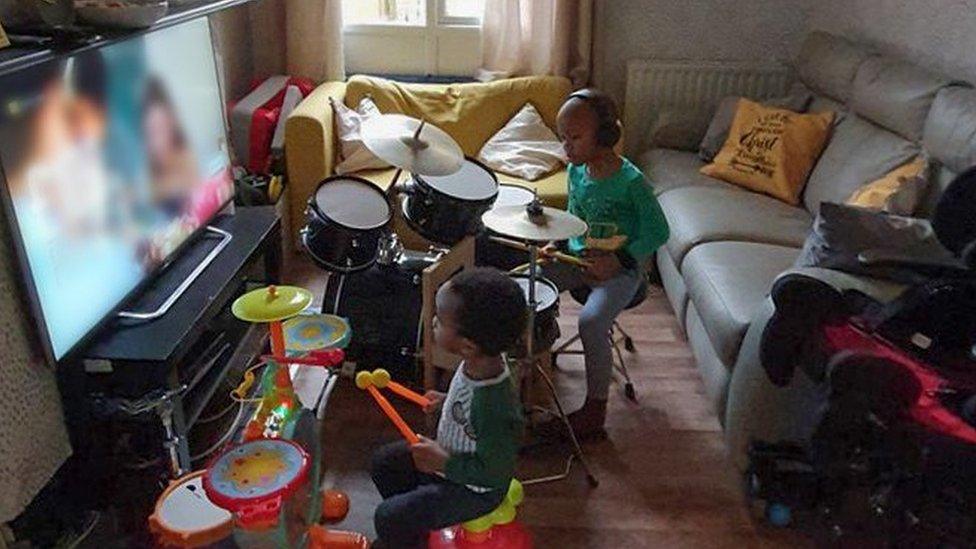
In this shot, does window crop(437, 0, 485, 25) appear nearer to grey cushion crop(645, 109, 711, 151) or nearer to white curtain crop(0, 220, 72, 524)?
grey cushion crop(645, 109, 711, 151)

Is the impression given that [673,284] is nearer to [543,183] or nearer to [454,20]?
[543,183]

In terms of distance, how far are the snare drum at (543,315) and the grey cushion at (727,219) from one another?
0.65 metres

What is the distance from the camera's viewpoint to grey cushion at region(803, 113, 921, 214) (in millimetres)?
2832

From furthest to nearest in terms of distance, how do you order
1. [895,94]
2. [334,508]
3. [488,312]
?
[895,94], [334,508], [488,312]

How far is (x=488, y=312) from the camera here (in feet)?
5.27

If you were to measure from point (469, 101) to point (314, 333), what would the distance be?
1855 millimetres

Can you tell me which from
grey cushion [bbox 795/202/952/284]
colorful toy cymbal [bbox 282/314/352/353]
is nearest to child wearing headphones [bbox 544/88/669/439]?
grey cushion [bbox 795/202/952/284]

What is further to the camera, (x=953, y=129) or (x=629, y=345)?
(x=629, y=345)

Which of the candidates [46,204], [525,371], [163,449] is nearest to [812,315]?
[525,371]

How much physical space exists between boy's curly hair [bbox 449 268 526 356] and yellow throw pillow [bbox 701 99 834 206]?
2014 mm

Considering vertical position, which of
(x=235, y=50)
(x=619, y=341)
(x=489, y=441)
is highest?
(x=235, y=50)

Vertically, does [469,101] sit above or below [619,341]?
above

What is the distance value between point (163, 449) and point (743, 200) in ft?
7.45

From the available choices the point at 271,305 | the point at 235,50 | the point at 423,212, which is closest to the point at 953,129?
the point at 423,212
